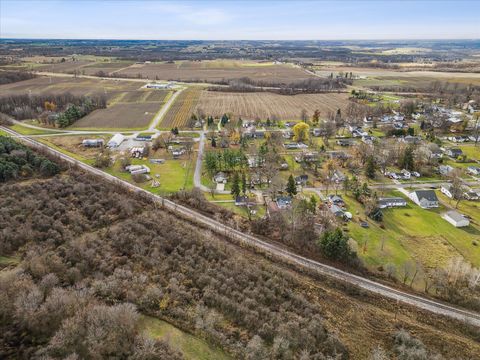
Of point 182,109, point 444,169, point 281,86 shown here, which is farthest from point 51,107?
point 444,169

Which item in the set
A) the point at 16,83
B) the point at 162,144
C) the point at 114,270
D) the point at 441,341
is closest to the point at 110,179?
the point at 162,144

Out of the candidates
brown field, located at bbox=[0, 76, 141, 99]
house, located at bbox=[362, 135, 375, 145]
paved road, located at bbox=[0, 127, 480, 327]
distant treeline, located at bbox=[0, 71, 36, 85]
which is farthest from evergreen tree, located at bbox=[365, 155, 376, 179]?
distant treeline, located at bbox=[0, 71, 36, 85]

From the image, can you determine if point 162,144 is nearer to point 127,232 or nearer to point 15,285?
point 127,232

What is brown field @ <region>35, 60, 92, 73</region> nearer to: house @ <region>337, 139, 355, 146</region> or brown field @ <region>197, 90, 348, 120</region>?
brown field @ <region>197, 90, 348, 120</region>

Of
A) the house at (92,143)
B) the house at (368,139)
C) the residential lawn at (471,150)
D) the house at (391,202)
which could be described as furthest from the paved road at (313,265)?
the residential lawn at (471,150)

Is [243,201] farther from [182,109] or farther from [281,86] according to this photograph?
[281,86]

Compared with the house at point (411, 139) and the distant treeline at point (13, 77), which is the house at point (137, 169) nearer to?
the house at point (411, 139)

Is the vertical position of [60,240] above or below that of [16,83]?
below
